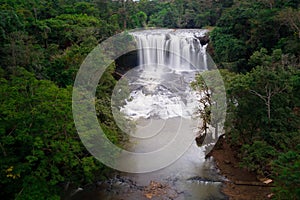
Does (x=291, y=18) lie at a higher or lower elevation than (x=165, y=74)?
higher

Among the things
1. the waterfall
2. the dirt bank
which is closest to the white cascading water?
the waterfall

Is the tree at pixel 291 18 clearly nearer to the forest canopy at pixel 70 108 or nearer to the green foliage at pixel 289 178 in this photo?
the forest canopy at pixel 70 108

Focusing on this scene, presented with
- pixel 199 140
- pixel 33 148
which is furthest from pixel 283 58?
pixel 33 148

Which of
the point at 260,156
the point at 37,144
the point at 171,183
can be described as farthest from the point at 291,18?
the point at 37,144

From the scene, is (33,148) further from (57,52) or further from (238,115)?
(57,52)

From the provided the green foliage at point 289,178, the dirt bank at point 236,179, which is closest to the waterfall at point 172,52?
the dirt bank at point 236,179

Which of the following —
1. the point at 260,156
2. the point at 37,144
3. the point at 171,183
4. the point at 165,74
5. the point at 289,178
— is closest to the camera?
the point at 289,178

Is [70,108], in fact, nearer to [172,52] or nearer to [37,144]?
[37,144]
